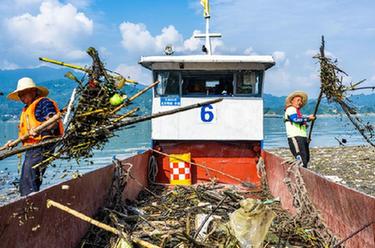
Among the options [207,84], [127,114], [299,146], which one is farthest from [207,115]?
[127,114]

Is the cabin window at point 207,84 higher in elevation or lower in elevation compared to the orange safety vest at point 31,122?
higher

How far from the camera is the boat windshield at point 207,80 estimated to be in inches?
354

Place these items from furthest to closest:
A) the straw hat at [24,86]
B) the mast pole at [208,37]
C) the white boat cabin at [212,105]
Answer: the mast pole at [208,37], the white boat cabin at [212,105], the straw hat at [24,86]

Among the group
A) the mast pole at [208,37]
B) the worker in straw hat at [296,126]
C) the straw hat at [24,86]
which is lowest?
the worker in straw hat at [296,126]

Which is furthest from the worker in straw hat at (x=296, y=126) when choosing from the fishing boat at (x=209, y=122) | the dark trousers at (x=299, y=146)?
the fishing boat at (x=209, y=122)

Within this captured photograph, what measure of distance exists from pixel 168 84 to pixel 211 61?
102 cm

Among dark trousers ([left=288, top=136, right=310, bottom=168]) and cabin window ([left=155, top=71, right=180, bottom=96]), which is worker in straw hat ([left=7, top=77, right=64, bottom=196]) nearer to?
cabin window ([left=155, top=71, right=180, bottom=96])

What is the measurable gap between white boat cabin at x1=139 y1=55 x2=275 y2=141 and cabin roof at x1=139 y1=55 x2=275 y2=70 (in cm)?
2

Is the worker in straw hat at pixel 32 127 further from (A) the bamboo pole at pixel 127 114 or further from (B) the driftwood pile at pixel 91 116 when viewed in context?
(A) the bamboo pole at pixel 127 114

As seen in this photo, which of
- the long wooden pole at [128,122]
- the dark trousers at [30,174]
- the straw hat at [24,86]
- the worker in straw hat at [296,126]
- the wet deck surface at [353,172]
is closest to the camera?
the long wooden pole at [128,122]

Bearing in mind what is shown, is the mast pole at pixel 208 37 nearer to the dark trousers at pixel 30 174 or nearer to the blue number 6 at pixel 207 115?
the blue number 6 at pixel 207 115

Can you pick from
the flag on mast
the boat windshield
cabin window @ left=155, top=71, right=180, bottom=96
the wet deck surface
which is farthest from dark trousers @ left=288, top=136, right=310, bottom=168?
the flag on mast

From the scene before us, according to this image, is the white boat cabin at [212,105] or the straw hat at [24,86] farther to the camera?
the white boat cabin at [212,105]

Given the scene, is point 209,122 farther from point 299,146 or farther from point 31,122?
point 31,122
